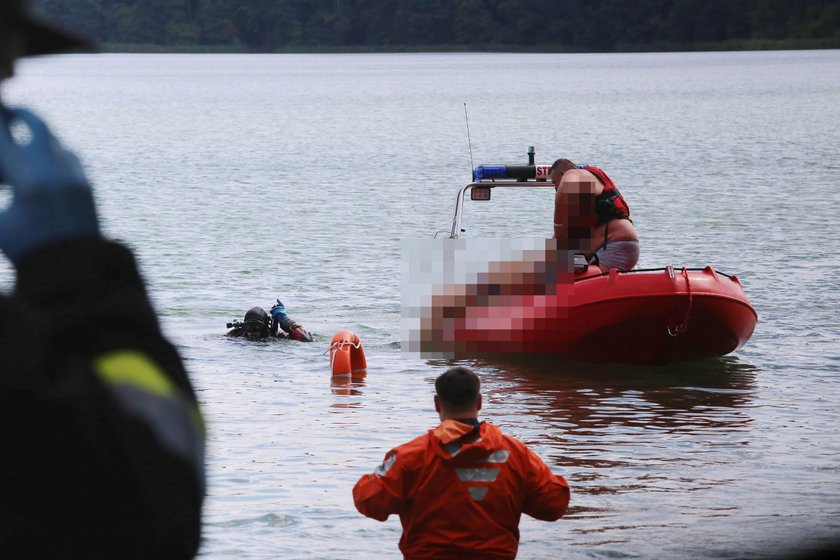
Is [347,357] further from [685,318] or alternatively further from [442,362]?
[685,318]

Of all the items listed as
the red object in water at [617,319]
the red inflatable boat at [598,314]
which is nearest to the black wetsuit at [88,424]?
the red inflatable boat at [598,314]

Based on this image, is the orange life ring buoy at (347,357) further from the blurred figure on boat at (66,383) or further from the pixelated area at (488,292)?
the blurred figure on boat at (66,383)

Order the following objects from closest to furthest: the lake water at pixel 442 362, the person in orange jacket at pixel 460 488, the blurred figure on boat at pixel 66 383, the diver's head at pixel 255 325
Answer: the blurred figure on boat at pixel 66 383 → the person in orange jacket at pixel 460 488 → the lake water at pixel 442 362 → the diver's head at pixel 255 325

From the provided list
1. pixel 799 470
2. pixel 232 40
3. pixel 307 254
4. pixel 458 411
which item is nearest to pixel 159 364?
pixel 232 40

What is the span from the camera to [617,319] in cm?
1063

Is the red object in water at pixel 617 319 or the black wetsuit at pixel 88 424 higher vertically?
the black wetsuit at pixel 88 424

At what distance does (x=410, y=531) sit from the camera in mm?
3723

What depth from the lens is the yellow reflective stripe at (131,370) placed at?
559 mm

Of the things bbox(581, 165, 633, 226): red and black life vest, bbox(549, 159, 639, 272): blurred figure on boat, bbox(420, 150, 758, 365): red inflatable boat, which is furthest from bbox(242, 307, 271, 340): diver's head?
bbox(581, 165, 633, 226): red and black life vest

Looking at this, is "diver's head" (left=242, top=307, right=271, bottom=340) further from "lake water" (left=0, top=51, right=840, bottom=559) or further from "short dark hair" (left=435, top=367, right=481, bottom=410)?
"short dark hair" (left=435, top=367, right=481, bottom=410)

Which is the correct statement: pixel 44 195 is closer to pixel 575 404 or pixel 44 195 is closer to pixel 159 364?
pixel 159 364

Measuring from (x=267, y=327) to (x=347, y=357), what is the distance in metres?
1.88

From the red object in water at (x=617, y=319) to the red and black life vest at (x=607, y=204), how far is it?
0.45 meters

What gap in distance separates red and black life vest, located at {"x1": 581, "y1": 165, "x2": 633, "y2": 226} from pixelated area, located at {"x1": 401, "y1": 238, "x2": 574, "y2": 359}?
0.41m
